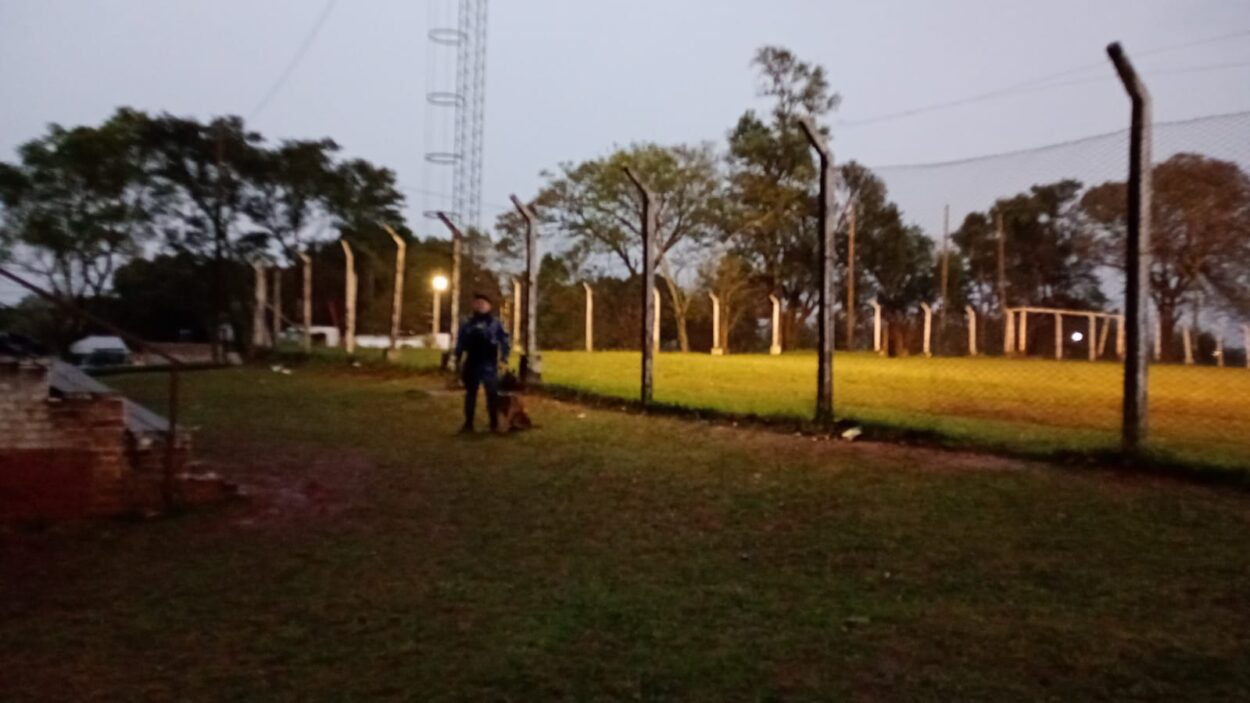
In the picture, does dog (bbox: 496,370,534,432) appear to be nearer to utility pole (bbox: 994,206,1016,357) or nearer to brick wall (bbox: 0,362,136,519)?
brick wall (bbox: 0,362,136,519)

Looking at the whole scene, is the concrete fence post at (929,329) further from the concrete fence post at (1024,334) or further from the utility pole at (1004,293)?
the concrete fence post at (1024,334)

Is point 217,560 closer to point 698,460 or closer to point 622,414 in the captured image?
point 698,460

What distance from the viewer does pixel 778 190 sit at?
138 ft

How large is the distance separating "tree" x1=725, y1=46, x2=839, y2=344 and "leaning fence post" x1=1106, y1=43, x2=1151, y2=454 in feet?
93.8

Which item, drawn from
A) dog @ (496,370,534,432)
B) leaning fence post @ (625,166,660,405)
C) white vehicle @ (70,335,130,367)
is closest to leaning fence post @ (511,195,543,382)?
leaning fence post @ (625,166,660,405)

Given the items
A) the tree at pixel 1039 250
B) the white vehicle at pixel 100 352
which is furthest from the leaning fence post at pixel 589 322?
the white vehicle at pixel 100 352

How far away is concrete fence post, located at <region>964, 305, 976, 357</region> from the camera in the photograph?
16103mm

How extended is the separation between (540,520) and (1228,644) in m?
4.06

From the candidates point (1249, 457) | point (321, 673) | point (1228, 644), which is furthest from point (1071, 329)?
point (321, 673)

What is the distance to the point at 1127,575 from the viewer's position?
5.73m

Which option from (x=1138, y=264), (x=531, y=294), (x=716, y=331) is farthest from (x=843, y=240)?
(x=1138, y=264)

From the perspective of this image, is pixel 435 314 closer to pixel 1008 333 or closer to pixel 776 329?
pixel 776 329

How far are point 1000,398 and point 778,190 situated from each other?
94.8 ft

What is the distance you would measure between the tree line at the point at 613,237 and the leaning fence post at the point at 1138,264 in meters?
1.60
